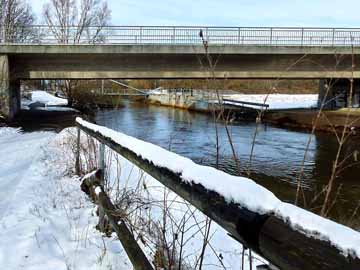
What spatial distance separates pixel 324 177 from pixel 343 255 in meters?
13.1

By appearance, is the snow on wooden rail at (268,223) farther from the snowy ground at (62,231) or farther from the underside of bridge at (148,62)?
the underside of bridge at (148,62)

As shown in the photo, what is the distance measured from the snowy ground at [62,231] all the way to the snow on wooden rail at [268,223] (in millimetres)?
1089

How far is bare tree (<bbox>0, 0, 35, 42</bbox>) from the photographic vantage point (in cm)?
3598

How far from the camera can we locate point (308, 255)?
41.8 inches

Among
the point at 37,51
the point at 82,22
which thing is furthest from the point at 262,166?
the point at 82,22

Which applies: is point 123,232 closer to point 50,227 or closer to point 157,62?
point 50,227

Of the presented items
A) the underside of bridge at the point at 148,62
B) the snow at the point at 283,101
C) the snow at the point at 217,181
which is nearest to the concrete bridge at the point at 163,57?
the underside of bridge at the point at 148,62

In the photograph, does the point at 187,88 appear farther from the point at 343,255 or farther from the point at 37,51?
the point at 343,255

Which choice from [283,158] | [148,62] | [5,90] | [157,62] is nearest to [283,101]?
[157,62]

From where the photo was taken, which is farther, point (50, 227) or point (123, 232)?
point (50, 227)

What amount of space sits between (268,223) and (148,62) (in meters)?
28.0

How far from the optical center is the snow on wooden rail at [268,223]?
3.36 ft

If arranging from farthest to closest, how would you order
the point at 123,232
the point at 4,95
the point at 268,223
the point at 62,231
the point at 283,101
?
Answer: the point at 283,101
the point at 4,95
the point at 62,231
the point at 123,232
the point at 268,223

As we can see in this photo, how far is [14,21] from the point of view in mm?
50938
